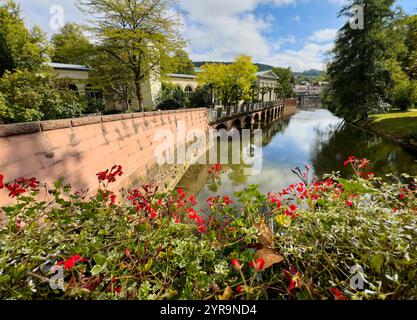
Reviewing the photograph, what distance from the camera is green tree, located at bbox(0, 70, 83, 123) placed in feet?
26.9

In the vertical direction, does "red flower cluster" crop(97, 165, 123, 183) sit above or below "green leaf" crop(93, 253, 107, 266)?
above

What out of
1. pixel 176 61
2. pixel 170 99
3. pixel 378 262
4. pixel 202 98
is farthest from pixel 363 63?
pixel 378 262

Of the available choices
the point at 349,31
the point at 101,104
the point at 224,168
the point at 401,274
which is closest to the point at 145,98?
the point at 101,104

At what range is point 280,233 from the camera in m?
1.63

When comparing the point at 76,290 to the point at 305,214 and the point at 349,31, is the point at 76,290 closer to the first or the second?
the point at 305,214

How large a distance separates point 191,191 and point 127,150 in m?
3.49

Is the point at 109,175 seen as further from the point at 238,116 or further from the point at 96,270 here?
the point at 238,116

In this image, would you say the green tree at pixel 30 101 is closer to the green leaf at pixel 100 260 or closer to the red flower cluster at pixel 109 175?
the red flower cluster at pixel 109 175

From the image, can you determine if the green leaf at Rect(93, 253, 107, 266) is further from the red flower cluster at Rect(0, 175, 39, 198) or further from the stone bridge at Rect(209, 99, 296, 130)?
the stone bridge at Rect(209, 99, 296, 130)

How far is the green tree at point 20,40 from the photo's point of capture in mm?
13641

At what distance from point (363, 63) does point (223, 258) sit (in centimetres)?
2191

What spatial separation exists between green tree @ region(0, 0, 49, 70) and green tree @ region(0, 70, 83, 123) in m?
4.86

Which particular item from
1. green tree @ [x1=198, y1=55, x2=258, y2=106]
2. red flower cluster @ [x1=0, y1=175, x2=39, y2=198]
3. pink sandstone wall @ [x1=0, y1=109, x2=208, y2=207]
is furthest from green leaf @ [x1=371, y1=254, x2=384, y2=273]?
green tree @ [x1=198, y1=55, x2=258, y2=106]

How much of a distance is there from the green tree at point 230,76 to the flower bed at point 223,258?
23899 mm
